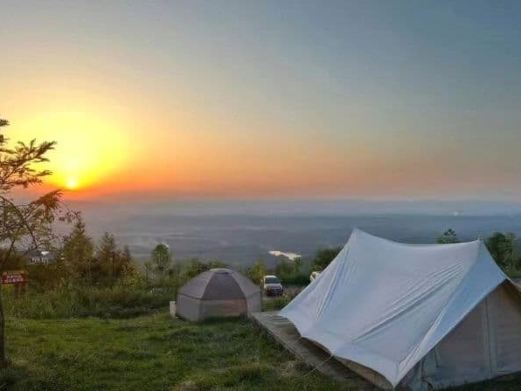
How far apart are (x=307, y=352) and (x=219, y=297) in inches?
274

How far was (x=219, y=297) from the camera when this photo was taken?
17.1 metres

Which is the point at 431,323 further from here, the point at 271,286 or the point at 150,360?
the point at 271,286

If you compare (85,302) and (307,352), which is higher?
(307,352)

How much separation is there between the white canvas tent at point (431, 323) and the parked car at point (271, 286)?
1415cm

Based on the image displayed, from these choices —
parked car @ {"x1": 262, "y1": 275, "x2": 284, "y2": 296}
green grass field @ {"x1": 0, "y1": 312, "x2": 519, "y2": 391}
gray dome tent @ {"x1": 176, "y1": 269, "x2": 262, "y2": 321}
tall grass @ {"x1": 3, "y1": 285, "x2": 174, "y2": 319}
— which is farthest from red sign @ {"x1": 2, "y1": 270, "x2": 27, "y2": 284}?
parked car @ {"x1": 262, "y1": 275, "x2": 284, "y2": 296}

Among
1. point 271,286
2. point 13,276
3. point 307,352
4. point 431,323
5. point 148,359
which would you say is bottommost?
point 271,286

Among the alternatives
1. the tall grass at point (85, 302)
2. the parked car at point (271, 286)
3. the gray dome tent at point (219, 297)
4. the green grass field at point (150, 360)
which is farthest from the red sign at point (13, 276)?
the parked car at point (271, 286)

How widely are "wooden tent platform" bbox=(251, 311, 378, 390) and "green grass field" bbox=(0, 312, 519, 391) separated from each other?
0.20 meters

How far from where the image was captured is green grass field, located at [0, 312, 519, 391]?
28.7 ft

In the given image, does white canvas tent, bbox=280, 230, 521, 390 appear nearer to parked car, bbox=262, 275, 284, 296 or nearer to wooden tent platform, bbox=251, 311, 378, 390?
wooden tent platform, bbox=251, 311, 378, 390

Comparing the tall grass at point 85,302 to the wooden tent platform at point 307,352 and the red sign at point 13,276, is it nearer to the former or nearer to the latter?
the red sign at point 13,276

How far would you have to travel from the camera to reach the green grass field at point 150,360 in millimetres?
8758

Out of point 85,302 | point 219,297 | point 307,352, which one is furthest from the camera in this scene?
point 85,302

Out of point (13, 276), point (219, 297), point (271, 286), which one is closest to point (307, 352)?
point (219, 297)
